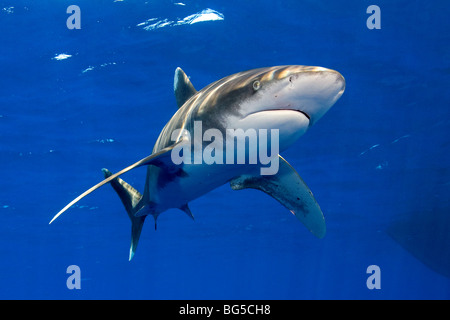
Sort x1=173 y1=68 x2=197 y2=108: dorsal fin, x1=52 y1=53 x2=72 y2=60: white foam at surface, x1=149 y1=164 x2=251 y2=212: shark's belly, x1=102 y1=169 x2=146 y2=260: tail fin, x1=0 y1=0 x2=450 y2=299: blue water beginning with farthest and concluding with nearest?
1. x1=52 y1=53 x2=72 y2=60: white foam at surface
2. x1=0 y1=0 x2=450 y2=299: blue water
3. x1=102 y1=169 x2=146 y2=260: tail fin
4. x1=173 y1=68 x2=197 y2=108: dorsal fin
5. x1=149 y1=164 x2=251 y2=212: shark's belly

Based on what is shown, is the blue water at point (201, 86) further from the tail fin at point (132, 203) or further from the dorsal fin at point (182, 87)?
the tail fin at point (132, 203)

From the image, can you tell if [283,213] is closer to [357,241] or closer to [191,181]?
[357,241]

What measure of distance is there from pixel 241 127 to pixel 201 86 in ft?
30.7

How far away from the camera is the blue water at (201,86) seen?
10.1 m

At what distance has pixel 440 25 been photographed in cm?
1075

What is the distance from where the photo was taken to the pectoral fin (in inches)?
217

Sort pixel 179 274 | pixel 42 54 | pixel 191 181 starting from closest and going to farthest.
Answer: pixel 191 181 → pixel 42 54 → pixel 179 274

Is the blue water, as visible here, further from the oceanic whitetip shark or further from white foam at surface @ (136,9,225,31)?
the oceanic whitetip shark

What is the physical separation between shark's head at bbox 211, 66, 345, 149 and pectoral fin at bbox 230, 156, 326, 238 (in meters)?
1.82

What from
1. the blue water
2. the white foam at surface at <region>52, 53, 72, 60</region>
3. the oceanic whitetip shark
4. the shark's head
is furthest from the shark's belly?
the white foam at surface at <region>52, 53, 72, 60</region>

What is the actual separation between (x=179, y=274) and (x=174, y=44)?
56.0 m

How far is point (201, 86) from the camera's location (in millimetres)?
12672

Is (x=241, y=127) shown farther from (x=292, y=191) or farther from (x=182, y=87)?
(x=182, y=87)

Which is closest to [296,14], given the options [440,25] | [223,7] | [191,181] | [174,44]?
[223,7]
